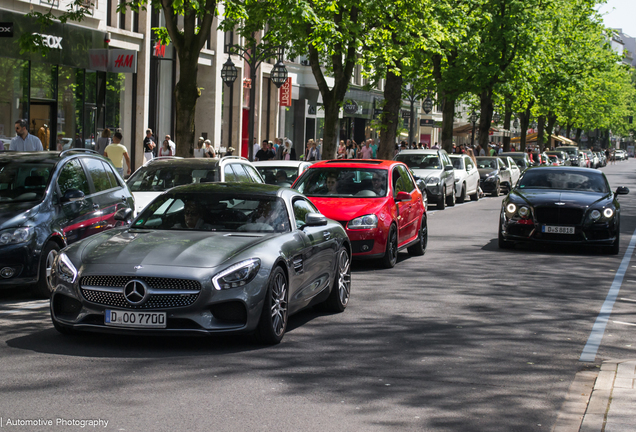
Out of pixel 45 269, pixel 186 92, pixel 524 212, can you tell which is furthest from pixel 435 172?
pixel 45 269

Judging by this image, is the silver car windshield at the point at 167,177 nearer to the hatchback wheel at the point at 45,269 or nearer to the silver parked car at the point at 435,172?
the hatchback wheel at the point at 45,269

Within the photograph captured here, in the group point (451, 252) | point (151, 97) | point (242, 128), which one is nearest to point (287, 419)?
point (451, 252)

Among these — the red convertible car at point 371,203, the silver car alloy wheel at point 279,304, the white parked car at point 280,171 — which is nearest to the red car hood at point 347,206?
the red convertible car at point 371,203

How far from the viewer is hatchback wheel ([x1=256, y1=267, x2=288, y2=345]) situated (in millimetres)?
7324

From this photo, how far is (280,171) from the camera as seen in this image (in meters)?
19.0

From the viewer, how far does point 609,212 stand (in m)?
15.4

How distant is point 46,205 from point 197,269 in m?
3.75

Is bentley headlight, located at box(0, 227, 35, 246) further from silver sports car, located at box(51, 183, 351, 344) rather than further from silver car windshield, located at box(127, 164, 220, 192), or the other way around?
silver car windshield, located at box(127, 164, 220, 192)

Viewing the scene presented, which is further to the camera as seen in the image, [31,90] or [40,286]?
[31,90]

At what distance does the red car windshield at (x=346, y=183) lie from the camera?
13.7 m

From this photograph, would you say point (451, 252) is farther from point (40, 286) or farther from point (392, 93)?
point (392, 93)

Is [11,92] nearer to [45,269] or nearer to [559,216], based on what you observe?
[559,216]

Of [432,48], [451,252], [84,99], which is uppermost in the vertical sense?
[432,48]

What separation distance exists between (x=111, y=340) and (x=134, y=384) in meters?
1.54
